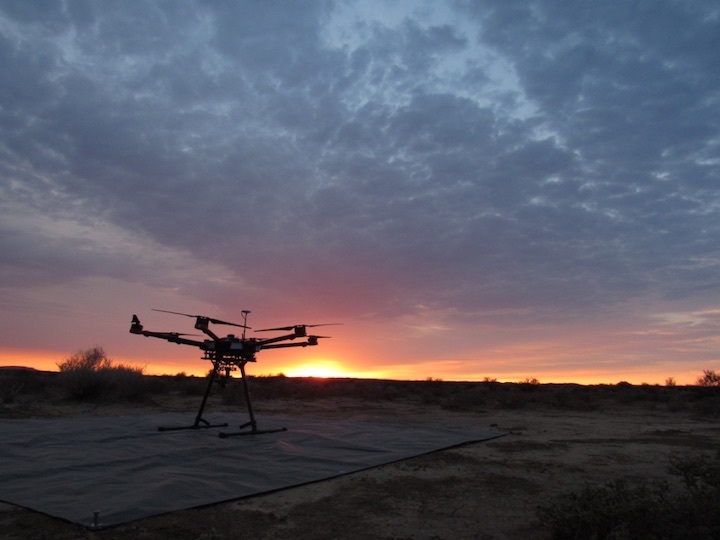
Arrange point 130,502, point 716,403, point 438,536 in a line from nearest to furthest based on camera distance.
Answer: point 438,536, point 130,502, point 716,403

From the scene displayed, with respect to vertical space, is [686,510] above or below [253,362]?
below

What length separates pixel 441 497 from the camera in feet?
19.4

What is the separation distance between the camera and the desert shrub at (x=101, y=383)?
17266 millimetres

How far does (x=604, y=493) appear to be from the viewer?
14.0ft

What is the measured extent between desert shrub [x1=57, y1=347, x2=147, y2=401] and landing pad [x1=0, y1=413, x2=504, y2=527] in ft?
21.2

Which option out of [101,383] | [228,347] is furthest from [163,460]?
[101,383]

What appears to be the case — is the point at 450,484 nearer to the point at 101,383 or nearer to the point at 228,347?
the point at 228,347

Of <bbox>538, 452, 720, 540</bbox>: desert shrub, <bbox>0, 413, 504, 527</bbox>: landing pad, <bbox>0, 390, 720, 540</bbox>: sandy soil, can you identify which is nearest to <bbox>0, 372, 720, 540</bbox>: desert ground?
<bbox>0, 390, 720, 540</bbox>: sandy soil

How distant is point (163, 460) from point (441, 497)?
3926mm

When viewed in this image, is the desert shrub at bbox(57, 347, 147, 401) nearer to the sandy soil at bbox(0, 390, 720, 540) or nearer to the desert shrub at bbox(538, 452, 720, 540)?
the sandy soil at bbox(0, 390, 720, 540)

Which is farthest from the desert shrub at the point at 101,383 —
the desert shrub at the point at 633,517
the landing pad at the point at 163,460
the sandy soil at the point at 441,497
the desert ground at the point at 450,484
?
the desert shrub at the point at 633,517

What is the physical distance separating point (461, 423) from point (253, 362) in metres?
6.42

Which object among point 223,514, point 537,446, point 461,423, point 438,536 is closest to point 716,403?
point 461,423

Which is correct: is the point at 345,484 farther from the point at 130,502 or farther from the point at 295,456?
the point at 130,502
